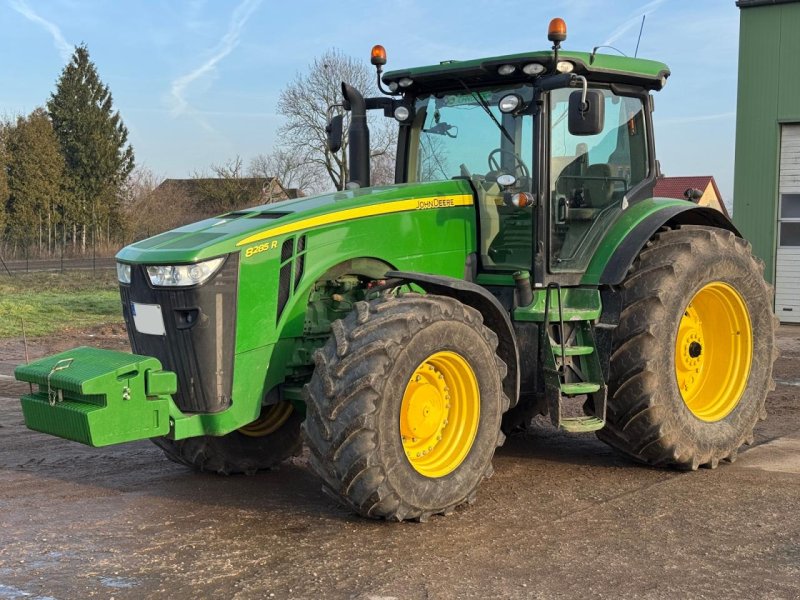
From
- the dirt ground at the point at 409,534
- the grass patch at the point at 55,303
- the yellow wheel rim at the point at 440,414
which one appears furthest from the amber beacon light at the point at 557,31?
the grass patch at the point at 55,303

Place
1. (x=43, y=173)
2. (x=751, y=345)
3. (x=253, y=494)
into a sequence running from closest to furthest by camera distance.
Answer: (x=253, y=494), (x=751, y=345), (x=43, y=173)

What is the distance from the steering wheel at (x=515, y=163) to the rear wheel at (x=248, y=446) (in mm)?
2089

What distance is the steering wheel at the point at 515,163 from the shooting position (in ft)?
19.8

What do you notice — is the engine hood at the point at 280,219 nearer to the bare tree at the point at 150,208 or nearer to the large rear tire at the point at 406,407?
the large rear tire at the point at 406,407

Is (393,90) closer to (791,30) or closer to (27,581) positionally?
(27,581)

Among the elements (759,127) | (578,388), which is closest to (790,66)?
(759,127)

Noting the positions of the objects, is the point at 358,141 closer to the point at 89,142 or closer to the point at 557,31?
the point at 557,31

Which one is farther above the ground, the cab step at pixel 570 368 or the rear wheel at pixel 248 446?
the cab step at pixel 570 368

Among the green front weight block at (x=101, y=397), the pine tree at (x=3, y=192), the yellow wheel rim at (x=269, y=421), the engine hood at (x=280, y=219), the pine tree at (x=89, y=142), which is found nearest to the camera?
the green front weight block at (x=101, y=397)

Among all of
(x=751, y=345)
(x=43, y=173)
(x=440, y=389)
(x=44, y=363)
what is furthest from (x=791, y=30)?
(x=43, y=173)

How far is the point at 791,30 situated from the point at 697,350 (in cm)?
1282

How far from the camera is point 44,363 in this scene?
4980 mm

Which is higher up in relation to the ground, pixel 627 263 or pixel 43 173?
pixel 43 173

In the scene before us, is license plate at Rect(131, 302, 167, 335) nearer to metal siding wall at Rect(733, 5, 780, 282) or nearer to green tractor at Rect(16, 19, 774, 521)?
green tractor at Rect(16, 19, 774, 521)
